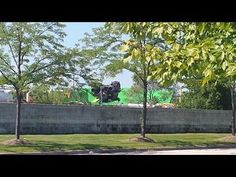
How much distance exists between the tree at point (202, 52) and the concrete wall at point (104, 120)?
66.3ft

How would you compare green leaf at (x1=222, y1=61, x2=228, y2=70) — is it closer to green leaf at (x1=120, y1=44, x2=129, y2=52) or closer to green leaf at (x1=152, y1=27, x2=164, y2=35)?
green leaf at (x1=152, y1=27, x2=164, y2=35)

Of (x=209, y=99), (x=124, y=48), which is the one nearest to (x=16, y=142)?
(x=124, y=48)

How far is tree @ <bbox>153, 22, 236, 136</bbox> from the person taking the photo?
15.4ft

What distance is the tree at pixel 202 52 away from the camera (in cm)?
468

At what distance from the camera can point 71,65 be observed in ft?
73.2

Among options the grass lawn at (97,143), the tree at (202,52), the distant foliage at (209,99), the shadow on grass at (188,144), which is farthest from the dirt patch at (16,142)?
the distant foliage at (209,99)

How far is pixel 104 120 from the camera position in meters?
29.0

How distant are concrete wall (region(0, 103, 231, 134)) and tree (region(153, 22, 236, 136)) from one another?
2022 cm

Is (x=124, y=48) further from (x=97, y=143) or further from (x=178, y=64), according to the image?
(x=97, y=143)

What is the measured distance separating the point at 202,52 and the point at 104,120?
956 inches

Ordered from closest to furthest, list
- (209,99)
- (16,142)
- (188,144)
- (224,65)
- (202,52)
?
(224,65) → (202,52) → (16,142) → (188,144) → (209,99)
